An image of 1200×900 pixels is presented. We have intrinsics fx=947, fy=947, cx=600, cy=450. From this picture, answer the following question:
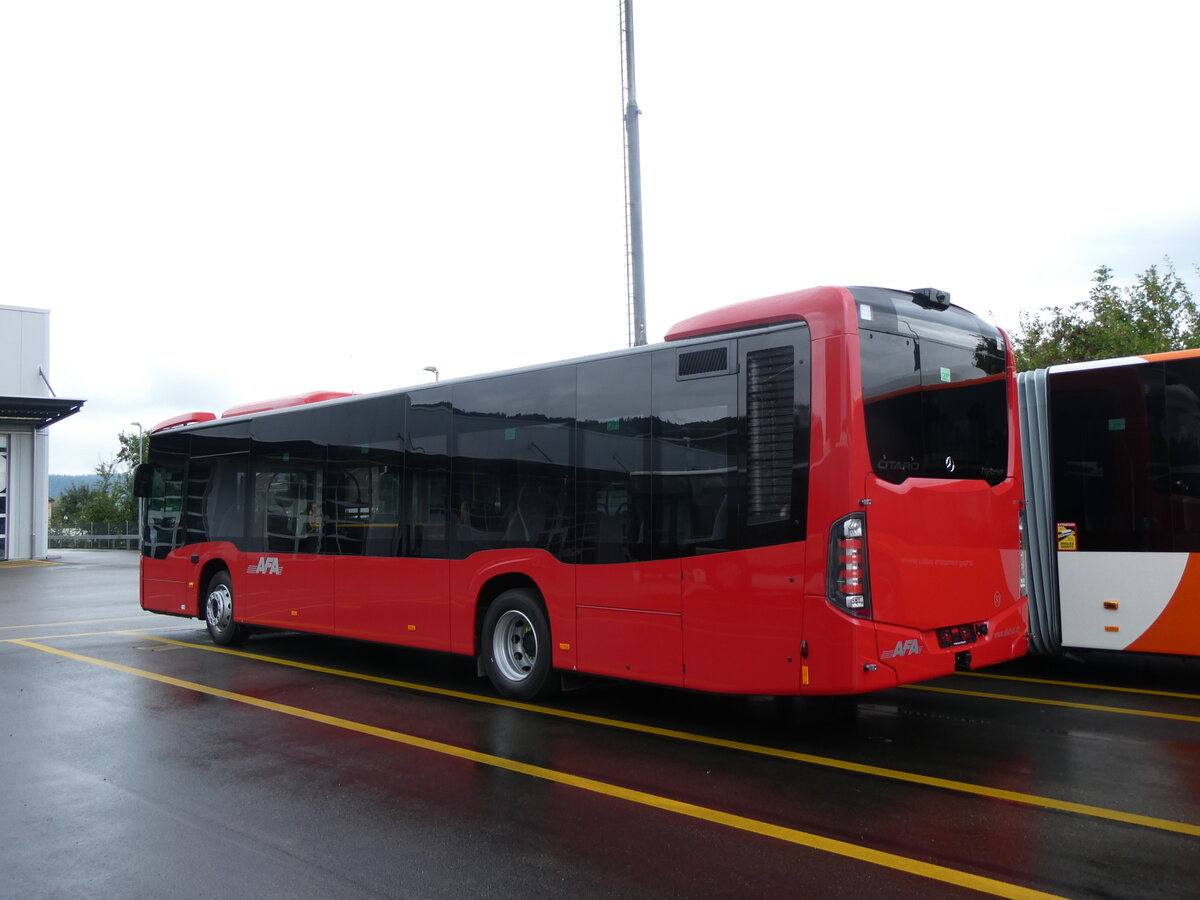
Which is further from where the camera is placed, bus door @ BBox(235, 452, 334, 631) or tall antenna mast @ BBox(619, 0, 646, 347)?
tall antenna mast @ BBox(619, 0, 646, 347)

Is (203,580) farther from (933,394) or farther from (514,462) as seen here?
(933,394)

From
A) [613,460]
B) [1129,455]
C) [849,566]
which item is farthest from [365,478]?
[1129,455]

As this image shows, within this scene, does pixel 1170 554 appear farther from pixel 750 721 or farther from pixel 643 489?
pixel 643 489

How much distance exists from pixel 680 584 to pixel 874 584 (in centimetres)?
147

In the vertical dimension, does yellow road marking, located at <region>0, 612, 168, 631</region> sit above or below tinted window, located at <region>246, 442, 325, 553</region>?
below

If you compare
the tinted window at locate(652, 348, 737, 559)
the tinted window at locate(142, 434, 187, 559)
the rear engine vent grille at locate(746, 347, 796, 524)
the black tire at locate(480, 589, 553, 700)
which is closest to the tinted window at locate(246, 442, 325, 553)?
the tinted window at locate(142, 434, 187, 559)

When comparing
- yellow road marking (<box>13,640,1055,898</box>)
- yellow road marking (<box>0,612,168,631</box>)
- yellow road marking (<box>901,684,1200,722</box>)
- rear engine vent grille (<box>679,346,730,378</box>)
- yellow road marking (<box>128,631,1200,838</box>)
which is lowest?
yellow road marking (<box>901,684,1200,722</box>)

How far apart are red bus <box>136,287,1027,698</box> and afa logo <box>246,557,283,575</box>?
1603 mm

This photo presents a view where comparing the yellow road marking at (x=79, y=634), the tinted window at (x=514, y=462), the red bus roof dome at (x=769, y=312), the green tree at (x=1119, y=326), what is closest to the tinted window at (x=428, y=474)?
the tinted window at (x=514, y=462)

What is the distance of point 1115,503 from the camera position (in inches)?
356

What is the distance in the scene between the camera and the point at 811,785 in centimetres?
582

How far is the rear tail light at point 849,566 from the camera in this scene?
6.03 meters

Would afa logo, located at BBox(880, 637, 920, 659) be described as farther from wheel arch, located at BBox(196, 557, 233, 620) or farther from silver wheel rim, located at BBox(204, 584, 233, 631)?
wheel arch, located at BBox(196, 557, 233, 620)

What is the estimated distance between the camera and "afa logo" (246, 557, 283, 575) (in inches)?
449
